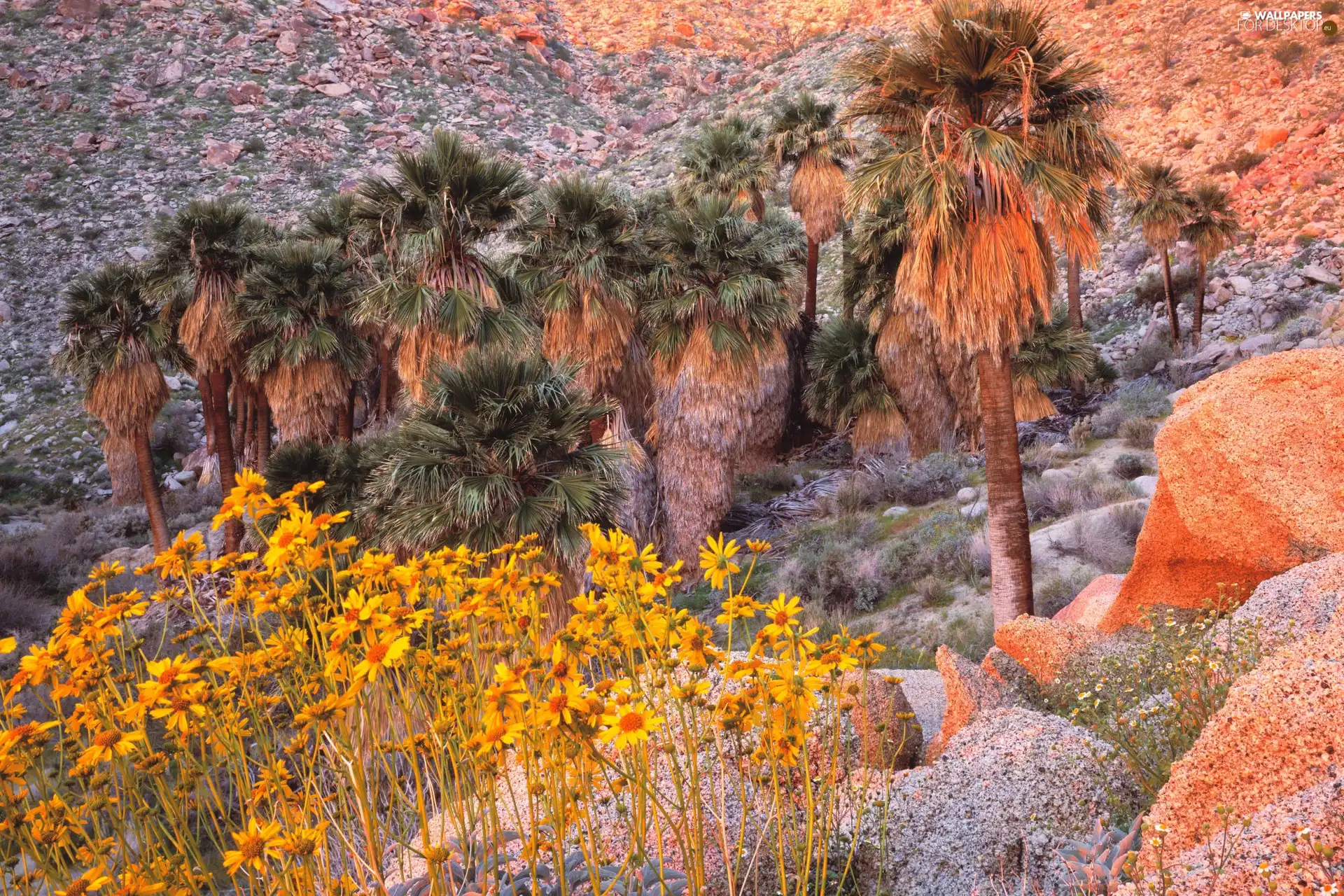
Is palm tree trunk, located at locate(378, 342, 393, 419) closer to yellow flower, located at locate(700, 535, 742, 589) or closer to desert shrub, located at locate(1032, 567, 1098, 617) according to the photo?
desert shrub, located at locate(1032, 567, 1098, 617)

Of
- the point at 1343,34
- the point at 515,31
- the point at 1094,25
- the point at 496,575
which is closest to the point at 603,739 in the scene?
the point at 496,575

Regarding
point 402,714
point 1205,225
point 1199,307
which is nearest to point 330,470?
point 402,714

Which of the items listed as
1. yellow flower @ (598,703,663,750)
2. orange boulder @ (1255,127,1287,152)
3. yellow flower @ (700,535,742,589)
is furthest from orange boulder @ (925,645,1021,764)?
orange boulder @ (1255,127,1287,152)

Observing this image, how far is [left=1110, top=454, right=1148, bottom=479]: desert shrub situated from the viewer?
1670 cm

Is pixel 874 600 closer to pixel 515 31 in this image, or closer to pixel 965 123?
pixel 965 123

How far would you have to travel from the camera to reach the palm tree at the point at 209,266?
17.8 metres

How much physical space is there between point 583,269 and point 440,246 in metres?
3.42

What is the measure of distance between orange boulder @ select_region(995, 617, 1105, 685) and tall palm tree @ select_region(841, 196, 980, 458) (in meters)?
14.0

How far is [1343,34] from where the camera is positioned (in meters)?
33.4

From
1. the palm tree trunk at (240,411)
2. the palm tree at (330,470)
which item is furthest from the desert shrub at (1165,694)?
the palm tree trunk at (240,411)

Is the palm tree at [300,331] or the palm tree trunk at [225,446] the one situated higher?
the palm tree at [300,331]

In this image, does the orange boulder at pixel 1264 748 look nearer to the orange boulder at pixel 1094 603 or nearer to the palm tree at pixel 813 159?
the orange boulder at pixel 1094 603

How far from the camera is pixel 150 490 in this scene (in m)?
20.2

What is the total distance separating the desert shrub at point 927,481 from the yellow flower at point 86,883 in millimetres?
18418
